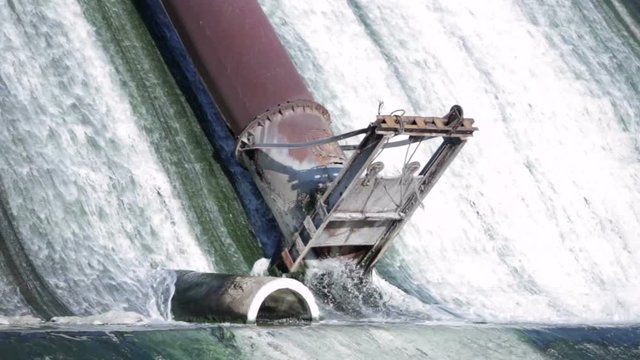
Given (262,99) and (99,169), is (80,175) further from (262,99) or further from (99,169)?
(262,99)

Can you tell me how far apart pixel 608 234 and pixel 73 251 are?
6.93 m

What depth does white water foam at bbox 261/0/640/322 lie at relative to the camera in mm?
11867

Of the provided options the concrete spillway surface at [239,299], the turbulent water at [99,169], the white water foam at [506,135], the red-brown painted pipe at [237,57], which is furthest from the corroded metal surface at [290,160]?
the white water foam at [506,135]

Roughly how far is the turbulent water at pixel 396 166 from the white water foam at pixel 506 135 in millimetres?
26

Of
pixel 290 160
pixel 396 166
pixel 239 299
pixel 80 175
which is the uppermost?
pixel 290 160

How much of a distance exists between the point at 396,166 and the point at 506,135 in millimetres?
2200

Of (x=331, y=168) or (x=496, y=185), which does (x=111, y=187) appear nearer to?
(x=331, y=168)

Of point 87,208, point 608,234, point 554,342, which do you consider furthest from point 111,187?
point 608,234

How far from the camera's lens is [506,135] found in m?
13.9

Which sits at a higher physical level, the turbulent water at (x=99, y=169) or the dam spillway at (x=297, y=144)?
Result: the dam spillway at (x=297, y=144)

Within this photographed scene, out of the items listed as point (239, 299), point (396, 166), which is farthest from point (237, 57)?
point (239, 299)

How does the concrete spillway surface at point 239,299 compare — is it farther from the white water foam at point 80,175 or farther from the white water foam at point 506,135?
the white water foam at point 506,135

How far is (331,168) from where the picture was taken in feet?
33.6

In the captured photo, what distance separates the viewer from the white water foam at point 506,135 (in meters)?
11.9
